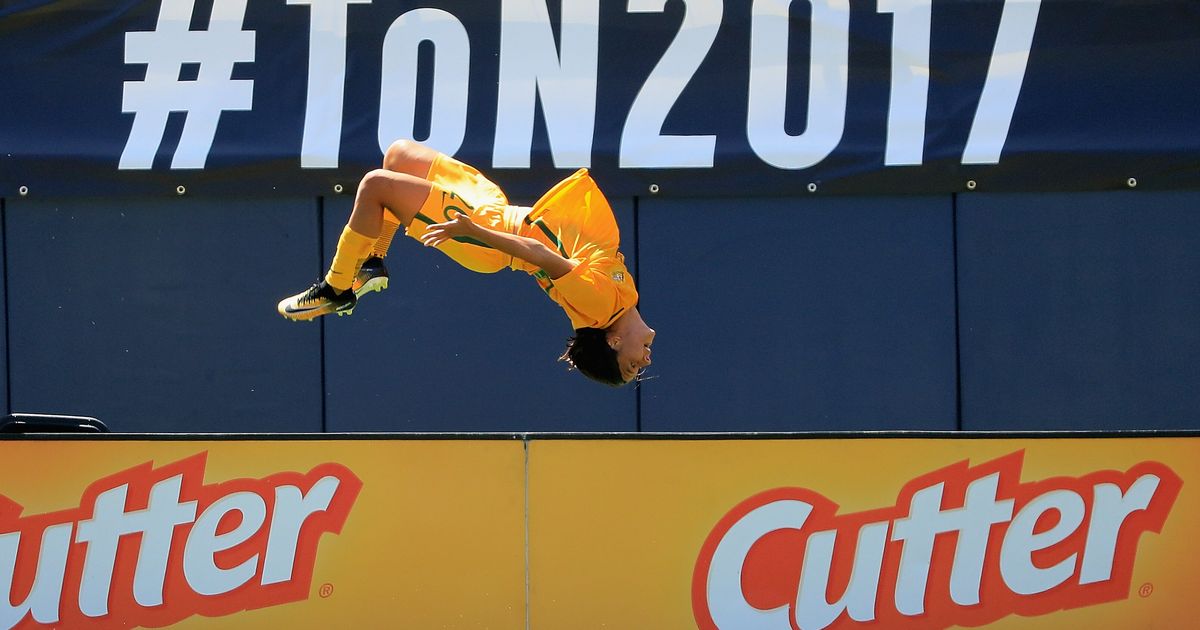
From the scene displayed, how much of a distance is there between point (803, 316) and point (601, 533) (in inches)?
121

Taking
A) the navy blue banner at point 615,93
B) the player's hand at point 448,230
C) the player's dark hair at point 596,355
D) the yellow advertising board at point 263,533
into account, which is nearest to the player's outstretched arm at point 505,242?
the player's hand at point 448,230

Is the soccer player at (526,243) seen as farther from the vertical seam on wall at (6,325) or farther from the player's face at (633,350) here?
the vertical seam on wall at (6,325)

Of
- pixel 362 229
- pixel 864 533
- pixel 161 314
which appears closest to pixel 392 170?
pixel 362 229

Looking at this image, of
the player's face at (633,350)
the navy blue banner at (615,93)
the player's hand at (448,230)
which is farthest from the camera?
the navy blue banner at (615,93)

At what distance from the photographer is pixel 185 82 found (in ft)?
25.6

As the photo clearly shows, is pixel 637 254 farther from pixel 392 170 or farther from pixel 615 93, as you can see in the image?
pixel 392 170

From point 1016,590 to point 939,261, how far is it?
304 cm

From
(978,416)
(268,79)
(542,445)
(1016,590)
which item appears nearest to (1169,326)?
(978,416)

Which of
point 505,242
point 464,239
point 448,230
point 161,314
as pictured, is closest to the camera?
point 448,230

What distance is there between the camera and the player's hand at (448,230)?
15.5 ft

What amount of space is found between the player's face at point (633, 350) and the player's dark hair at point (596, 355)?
26mm

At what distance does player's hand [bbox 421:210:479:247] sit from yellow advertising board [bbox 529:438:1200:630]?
0.90 m

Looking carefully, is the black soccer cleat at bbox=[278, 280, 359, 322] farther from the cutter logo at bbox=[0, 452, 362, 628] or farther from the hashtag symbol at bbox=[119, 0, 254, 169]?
the hashtag symbol at bbox=[119, 0, 254, 169]

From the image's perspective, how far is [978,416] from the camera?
7766mm
